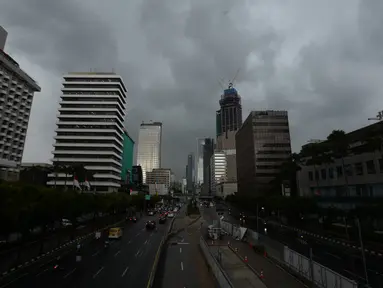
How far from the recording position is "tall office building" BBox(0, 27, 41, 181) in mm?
105000

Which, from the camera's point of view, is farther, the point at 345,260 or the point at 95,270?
the point at 345,260

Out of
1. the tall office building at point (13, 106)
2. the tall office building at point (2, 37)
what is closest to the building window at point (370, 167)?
the tall office building at point (13, 106)

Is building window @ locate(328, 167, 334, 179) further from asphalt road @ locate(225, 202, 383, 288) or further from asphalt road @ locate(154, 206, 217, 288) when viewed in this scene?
asphalt road @ locate(154, 206, 217, 288)

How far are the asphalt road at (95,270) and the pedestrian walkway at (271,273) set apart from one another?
10.5 metres

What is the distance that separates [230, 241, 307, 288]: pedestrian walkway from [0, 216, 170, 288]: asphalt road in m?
10.5

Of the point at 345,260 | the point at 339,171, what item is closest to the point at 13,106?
the point at 339,171

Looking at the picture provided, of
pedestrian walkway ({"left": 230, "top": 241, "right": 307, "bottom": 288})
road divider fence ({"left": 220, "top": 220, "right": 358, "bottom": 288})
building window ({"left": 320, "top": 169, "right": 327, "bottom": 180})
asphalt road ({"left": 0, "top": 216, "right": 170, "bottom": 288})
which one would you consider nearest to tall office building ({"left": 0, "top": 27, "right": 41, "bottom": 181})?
asphalt road ({"left": 0, "top": 216, "right": 170, "bottom": 288})

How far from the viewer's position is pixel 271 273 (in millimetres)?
23656

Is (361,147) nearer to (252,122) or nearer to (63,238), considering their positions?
(63,238)

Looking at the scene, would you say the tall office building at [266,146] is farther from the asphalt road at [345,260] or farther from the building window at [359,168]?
the asphalt road at [345,260]

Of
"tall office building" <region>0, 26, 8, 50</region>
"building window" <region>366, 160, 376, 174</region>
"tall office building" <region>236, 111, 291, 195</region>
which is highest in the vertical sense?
"tall office building" <region>0, 26, 8, 50</region>

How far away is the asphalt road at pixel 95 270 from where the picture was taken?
22922 mm

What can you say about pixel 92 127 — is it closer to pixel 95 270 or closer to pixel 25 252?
pixel 25 252

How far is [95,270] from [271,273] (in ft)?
57.4
